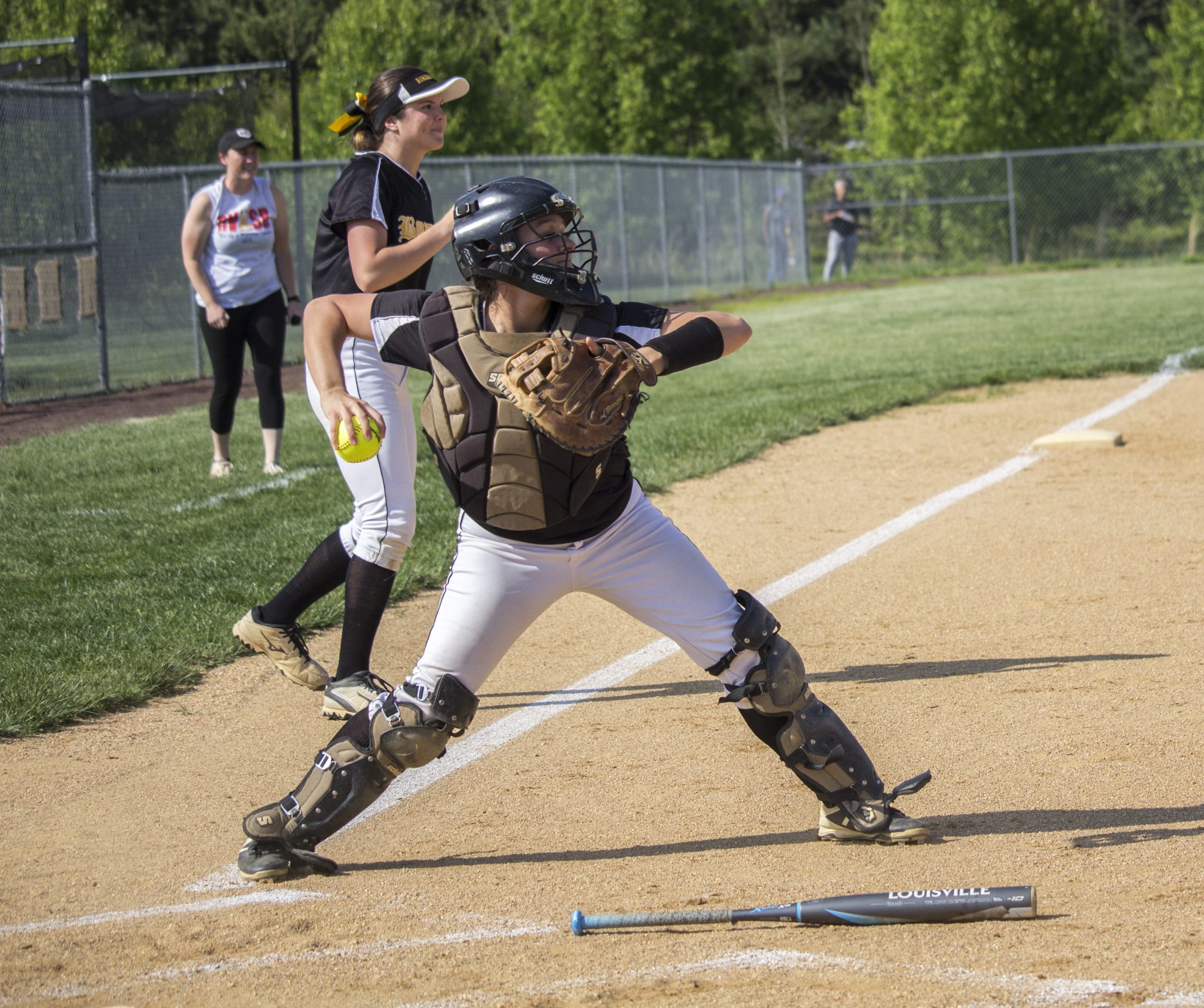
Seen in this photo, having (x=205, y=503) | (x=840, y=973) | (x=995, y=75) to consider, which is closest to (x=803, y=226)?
(x=995, y=75)

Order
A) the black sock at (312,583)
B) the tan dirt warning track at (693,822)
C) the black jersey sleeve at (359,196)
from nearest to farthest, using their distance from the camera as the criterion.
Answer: the tan dirt warning track at (693,822)
the black jersey sleeve at (359,196)
the black sock at (312,583)

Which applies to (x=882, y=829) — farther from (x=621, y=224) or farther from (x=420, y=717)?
(x=621, y=224)

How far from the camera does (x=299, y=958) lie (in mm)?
3062

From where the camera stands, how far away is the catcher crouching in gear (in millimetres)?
3266

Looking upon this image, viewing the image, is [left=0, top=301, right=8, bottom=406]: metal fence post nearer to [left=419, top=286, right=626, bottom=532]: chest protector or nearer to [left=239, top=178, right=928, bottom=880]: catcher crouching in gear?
[left=239, top=178, right=928, bottom=880]: catcher crouching in gear

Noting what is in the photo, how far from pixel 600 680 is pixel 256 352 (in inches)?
170

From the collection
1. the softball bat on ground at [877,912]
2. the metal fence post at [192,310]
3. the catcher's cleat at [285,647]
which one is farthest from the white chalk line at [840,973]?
the metal fence post at [192,310]

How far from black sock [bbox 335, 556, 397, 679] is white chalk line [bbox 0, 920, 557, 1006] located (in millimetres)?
1622

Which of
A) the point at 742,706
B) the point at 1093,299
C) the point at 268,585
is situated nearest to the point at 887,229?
the point at 1093,299

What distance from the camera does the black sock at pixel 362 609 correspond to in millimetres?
4617

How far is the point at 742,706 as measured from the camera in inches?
142

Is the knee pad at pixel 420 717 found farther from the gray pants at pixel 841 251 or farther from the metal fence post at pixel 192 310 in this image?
the gray pants at pixel 841 251

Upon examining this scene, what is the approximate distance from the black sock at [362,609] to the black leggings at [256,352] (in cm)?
404

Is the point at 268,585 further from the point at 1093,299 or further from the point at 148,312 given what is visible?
the point at 1093,299
